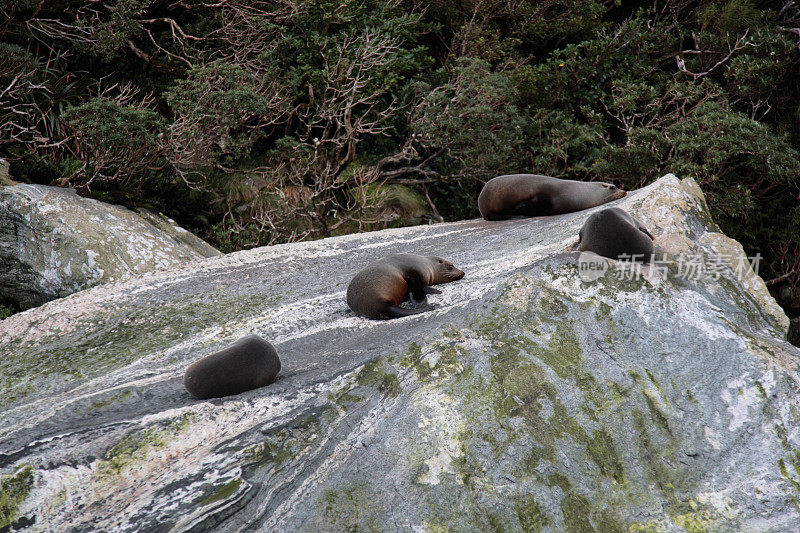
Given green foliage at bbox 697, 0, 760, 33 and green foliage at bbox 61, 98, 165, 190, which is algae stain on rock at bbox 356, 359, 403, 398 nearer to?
green foliage at bbox 61, 98, 165, 190

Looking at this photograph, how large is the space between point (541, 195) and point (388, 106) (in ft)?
17.3

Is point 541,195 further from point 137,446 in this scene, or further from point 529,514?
point 137,446

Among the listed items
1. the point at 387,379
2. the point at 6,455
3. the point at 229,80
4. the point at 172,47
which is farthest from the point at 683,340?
the point at 172,47

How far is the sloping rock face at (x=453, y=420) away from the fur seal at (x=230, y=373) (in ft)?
0.22

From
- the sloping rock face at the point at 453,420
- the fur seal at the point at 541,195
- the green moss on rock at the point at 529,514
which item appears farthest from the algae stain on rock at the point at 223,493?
the fur seal at the point at 541,195

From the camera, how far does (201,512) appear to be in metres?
2.33

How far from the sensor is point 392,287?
147 inches

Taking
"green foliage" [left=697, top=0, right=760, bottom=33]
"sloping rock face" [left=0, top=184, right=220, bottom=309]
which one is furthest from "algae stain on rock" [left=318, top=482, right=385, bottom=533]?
"green foliage" [left=697, top=0, right=760, bottom=33]

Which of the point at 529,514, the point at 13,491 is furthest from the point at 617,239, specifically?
the point at 13,491

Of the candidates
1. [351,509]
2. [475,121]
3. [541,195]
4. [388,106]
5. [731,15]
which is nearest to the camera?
[351,509]

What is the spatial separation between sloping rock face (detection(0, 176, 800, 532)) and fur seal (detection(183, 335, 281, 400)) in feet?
0.22

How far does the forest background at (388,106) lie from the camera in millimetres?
8430

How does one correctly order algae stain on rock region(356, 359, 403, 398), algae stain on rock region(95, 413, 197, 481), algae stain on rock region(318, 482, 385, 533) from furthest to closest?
algae stain on rock region(356, 359, 403, 398)
algae stain on rock region(95, 413, 197, 481)
algae stain on rock region(318, 482, 385, 533)

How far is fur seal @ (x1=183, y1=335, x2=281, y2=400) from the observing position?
2943mm
